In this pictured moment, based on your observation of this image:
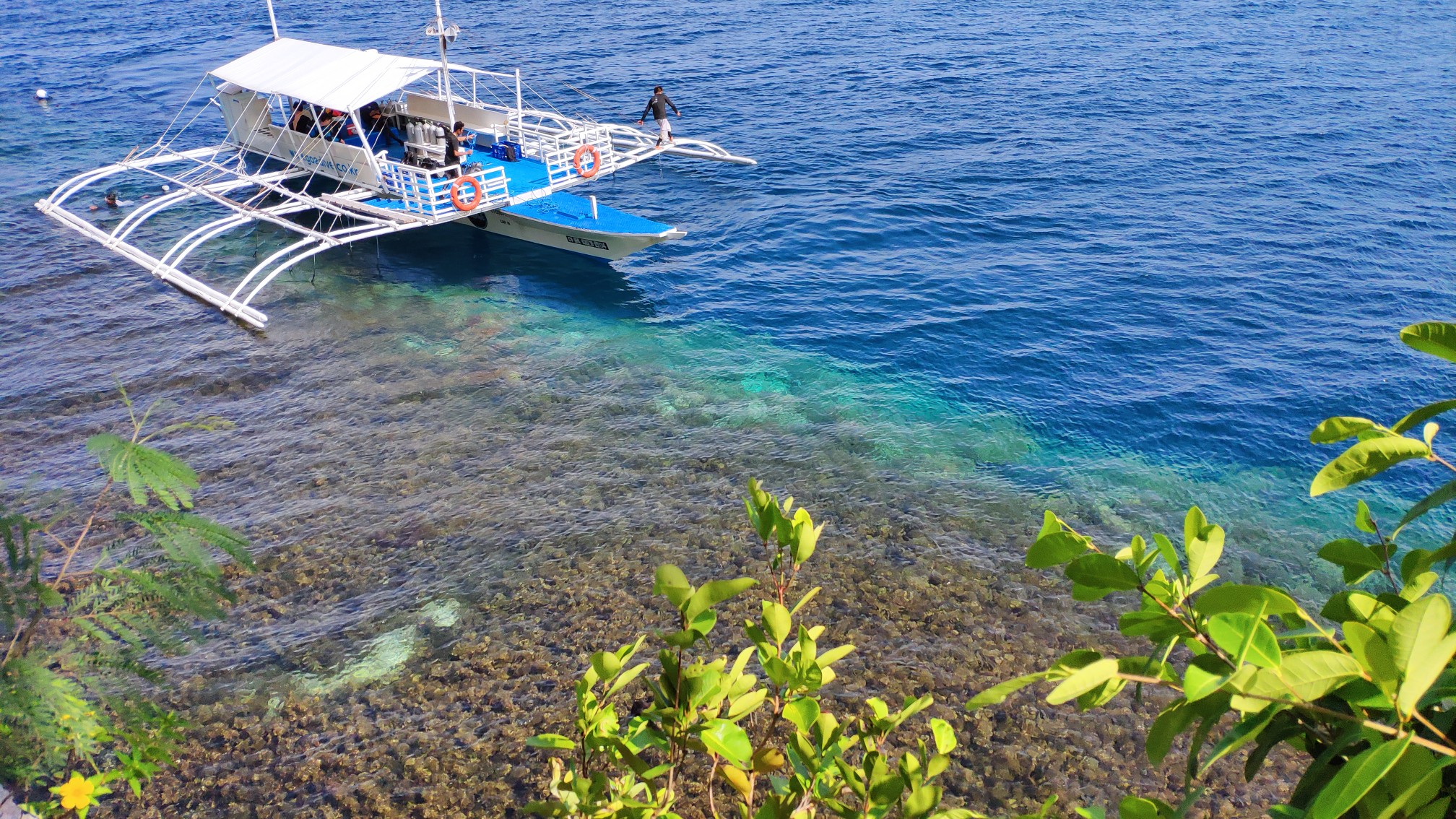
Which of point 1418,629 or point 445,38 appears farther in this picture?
point 445,38

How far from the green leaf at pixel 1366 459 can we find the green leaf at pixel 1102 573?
494 millimetres

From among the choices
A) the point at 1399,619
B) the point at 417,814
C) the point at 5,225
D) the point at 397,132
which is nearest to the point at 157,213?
the point at 5,225

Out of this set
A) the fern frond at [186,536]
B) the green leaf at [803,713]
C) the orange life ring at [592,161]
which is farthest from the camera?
the orange life ring at [592,161]

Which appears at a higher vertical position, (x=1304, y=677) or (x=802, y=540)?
(x=1304, y=677)

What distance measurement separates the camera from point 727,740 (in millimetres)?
3297

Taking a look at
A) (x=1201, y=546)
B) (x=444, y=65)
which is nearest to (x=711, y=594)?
(x=1201, y=546)

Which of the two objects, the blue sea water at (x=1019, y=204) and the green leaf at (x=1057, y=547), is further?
the blue sea water at (x=1019, y=204)

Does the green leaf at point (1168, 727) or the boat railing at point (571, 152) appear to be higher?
the green leaf at point (1168, 727)

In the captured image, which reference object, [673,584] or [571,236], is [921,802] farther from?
[571,236]

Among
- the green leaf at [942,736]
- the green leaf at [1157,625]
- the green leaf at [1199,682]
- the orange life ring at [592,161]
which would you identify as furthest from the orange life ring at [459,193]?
the green leaf at [1199,682]

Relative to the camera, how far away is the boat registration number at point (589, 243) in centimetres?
2062

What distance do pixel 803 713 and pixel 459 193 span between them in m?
18.2

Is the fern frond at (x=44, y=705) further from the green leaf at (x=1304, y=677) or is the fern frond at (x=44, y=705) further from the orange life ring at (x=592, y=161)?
the orange life ring at (x=592, y=161)

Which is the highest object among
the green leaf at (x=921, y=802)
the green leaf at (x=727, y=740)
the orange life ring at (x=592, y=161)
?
the green leaf at (x=727, y=740)
